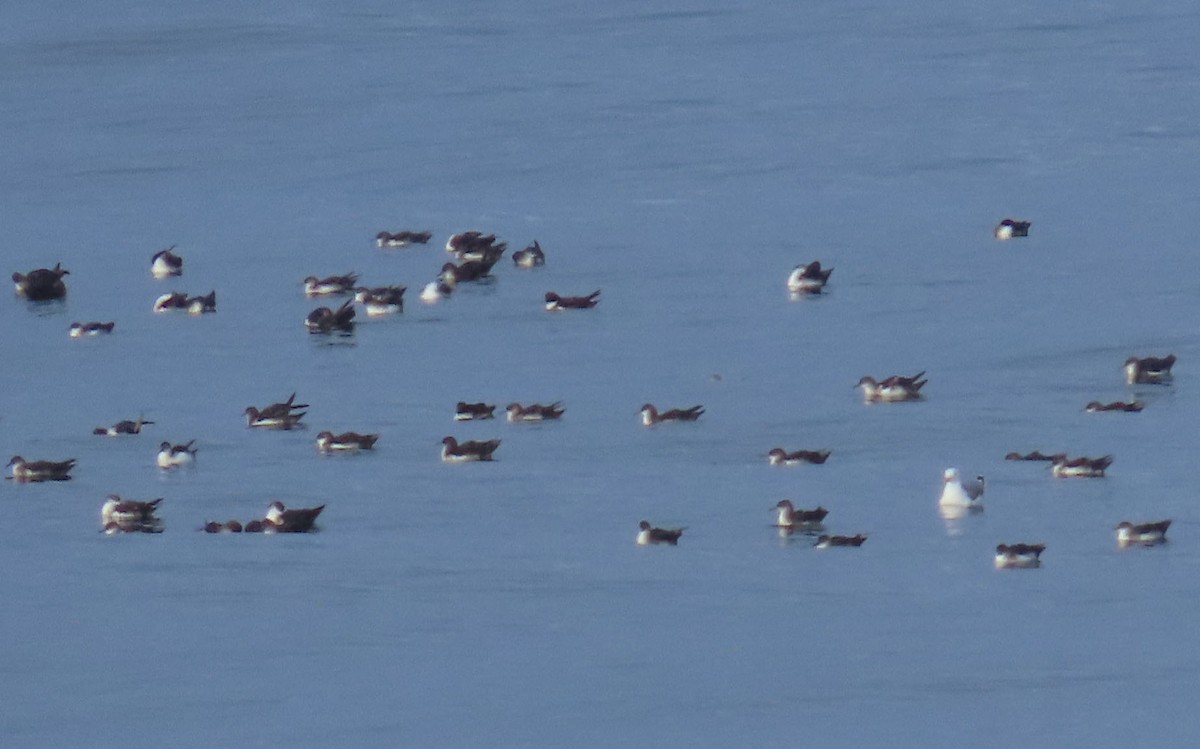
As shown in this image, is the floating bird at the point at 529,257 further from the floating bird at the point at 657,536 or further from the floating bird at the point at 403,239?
the floating bird at the point at 657,536

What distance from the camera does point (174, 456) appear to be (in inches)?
1297

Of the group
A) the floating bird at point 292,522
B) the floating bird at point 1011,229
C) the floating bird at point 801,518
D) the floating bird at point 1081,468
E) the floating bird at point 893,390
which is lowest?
the floating bird at point 801,518

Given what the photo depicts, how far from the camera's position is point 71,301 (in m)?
45.2

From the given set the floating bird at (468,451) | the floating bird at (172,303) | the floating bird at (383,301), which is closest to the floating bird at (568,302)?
the floating bird at (383,301)

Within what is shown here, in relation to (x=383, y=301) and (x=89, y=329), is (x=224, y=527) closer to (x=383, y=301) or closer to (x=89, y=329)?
(x=89, y=329)

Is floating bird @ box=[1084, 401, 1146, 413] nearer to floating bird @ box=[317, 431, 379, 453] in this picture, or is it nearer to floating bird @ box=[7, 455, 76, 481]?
floating bird @ box=[317, 431, 379, 453]

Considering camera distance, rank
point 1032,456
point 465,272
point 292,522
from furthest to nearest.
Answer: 1. point 465,272
2. point 1032,456
3. point 292,522

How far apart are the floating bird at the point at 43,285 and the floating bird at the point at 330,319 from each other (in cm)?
583

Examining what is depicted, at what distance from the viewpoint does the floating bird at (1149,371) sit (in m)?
35.1

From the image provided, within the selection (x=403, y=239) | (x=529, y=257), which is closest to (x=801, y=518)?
(x=529, y=257)

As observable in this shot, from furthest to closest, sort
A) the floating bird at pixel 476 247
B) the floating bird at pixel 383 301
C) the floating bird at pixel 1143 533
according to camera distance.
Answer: the floating bird at pixel 476 247 → the floating bird at pixel 383 301 → the floating bird at pixel 1143 533

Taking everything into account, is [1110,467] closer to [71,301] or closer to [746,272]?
[746,272]

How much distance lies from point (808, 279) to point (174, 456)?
40.3ft

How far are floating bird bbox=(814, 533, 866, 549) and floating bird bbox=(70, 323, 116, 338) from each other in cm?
1653
